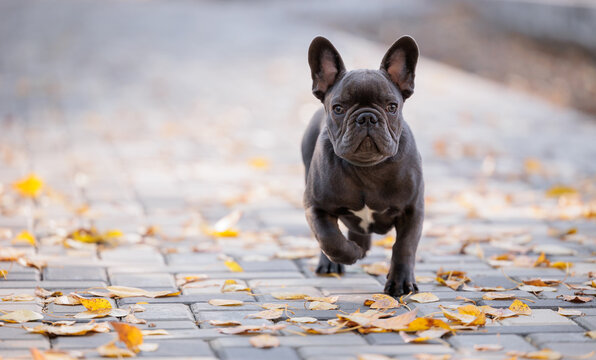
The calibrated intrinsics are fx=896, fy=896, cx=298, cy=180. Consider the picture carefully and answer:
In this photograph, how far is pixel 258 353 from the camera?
3627 mm

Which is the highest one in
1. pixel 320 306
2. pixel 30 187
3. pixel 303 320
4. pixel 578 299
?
pixel 30 187

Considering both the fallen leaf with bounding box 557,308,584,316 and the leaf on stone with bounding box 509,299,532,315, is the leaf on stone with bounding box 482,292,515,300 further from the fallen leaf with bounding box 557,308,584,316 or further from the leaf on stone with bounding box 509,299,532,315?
the fallen leaf with bounding box 557,308,584,316

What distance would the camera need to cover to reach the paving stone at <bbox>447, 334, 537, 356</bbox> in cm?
370

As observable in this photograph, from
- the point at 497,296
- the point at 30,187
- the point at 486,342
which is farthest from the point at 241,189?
the point at 486,342

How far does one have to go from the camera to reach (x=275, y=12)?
26.7 meters

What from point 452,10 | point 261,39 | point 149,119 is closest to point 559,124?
point 149,119

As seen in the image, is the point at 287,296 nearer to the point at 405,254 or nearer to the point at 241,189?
the point at 405,254

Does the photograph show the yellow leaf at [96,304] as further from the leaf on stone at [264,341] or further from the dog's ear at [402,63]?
the dog's ear at [402,63]

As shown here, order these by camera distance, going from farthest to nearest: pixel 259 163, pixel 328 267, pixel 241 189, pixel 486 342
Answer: pixel 259 163 → pixel 241 189 → pixel 328 267 → pixel 486 342

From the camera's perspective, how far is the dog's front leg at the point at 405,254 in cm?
458

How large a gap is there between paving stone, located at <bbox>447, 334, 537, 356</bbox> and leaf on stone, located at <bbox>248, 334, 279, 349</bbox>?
0.75 metres

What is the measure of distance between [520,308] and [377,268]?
1127 mm

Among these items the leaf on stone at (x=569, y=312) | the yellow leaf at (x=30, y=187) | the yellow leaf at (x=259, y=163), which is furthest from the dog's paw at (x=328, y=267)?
the yellow leaf at (x=259, y=163)

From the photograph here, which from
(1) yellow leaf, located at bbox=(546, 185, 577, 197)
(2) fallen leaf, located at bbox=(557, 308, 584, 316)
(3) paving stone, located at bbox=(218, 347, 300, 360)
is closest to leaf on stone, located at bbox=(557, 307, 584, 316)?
(2) fallen leaf, located at bbox=(557, 308, 584, 316)
